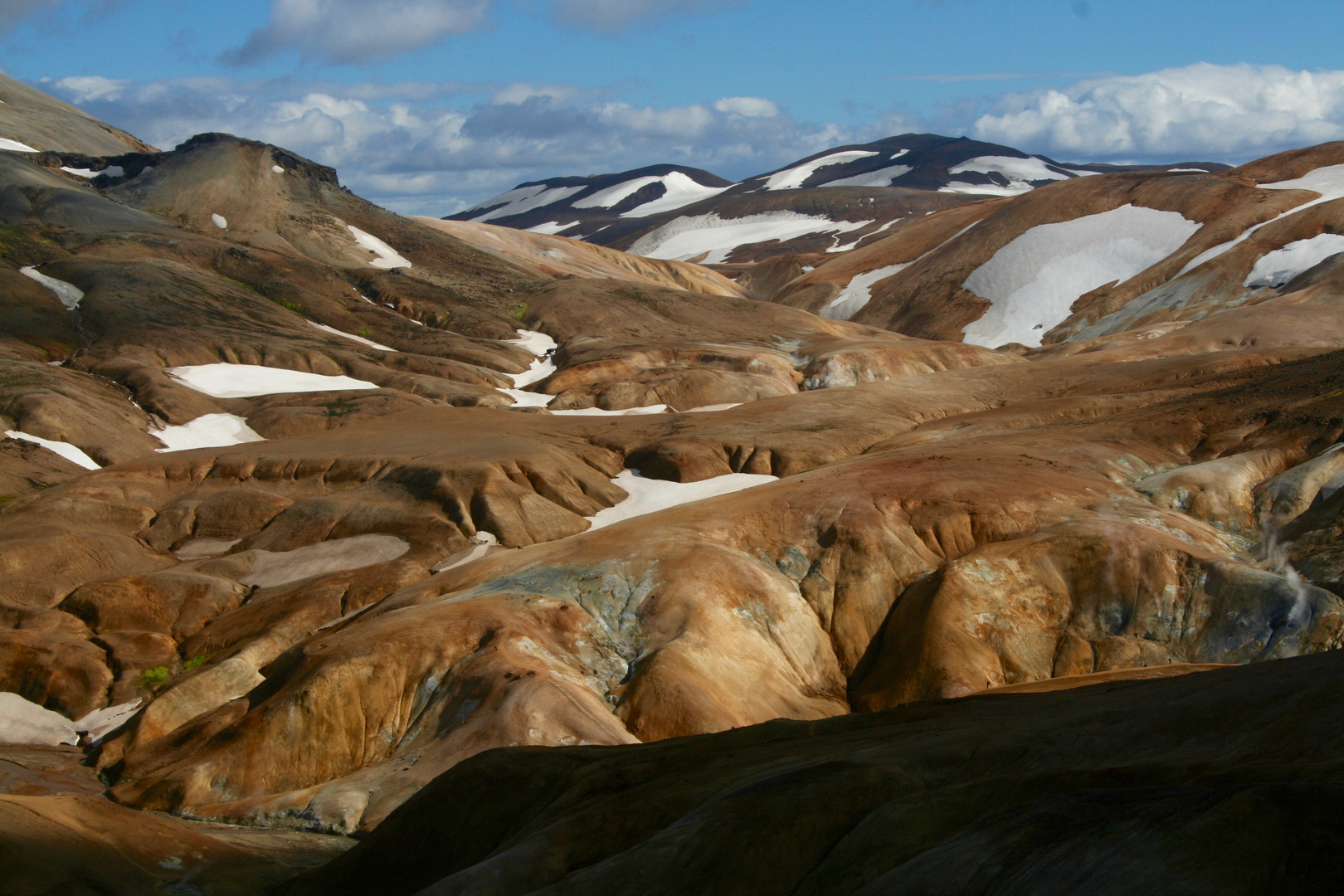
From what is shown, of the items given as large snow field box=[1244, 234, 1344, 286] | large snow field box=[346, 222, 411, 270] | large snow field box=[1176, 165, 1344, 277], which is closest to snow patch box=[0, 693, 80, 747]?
large snow field box=[346, 222, 411, 270]

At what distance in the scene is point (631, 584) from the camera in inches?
1368

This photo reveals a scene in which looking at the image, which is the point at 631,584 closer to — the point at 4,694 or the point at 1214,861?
the point at 4,694

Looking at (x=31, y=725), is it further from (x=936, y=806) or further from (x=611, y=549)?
(x=936, y=806)

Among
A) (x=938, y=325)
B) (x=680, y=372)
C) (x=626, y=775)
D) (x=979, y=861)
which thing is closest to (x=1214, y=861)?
(x=979, y=861)

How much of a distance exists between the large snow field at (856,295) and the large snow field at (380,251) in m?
46.2

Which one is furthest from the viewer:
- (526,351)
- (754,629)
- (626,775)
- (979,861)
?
(526,351)

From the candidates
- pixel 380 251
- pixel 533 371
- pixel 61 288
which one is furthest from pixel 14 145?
pixel 533 371

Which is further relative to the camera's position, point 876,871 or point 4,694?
point 4,694

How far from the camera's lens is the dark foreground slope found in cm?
809

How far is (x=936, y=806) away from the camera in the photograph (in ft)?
37.2

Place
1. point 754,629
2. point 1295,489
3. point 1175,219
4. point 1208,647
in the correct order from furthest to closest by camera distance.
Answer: point 1175,219
point 1295,489
point 754,629
point 1208,647

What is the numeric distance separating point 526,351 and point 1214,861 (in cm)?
8154

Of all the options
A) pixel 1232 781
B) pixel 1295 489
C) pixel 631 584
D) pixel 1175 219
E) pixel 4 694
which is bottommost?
pixel 4 694

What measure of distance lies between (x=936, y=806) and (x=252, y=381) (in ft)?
220
